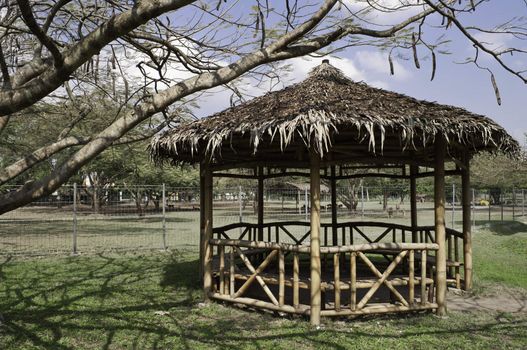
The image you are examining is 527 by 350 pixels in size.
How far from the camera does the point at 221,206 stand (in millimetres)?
30312

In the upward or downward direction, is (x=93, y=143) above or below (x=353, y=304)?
above

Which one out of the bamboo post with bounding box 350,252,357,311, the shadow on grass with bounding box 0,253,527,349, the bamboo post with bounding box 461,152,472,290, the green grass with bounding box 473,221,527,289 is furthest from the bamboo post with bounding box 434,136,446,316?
the green grass with bounding box 473,221,527,289

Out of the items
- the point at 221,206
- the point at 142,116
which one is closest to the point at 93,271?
the point at 142,116

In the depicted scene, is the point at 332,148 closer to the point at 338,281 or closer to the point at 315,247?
the point at 315,247

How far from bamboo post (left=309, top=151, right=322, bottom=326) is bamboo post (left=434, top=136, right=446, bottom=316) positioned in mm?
1936

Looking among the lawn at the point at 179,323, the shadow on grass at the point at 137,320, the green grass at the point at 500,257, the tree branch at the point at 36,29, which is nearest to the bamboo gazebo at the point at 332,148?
the lawn at the point at 179,323

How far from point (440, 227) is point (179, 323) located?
419 centimetres

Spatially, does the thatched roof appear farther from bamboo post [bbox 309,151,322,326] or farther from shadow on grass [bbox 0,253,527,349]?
shadow on grass [bbox 0,253,527,349]

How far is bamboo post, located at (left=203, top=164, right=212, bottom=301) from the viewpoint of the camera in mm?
7797

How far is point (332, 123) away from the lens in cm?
602

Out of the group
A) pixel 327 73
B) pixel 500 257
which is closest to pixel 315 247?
pixel 327 73

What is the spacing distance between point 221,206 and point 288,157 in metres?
21.0

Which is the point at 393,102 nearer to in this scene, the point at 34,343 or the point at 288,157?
the point at 288,157

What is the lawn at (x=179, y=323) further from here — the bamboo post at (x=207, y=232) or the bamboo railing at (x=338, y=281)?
the bamboo post at (x=207, y=232)
